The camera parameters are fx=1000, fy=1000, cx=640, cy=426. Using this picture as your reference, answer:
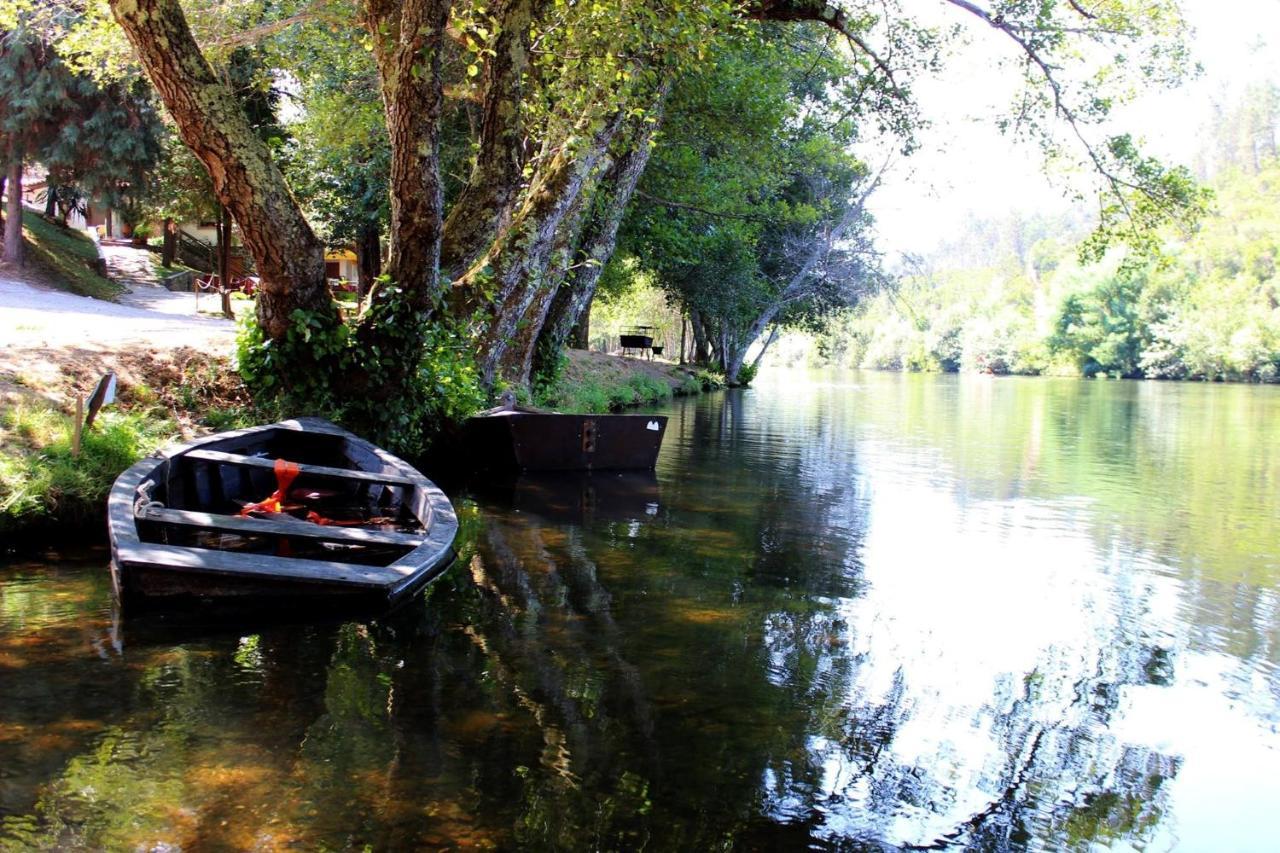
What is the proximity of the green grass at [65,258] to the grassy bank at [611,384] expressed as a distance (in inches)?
487

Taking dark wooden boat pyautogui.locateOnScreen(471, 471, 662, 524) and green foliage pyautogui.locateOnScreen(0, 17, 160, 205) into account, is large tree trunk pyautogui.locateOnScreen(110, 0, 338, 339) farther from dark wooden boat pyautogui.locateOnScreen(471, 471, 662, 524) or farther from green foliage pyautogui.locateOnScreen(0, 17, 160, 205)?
green foliage pyautogui.locateOnScreen(0, 17, 160, 205)

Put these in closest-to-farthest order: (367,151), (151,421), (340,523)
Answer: (340,523) < (151,421) < (367,151)

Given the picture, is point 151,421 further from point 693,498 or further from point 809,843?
point 809,843

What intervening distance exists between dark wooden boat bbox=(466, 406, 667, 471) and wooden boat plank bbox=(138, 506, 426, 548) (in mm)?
5419

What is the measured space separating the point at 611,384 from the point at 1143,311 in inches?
2361

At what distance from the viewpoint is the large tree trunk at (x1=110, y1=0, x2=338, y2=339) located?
761 centimetres

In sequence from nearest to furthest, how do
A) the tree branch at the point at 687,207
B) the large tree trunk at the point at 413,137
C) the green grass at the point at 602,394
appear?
the large tree trunk at the point at 413,137 < the green grass at the point at 602,394 < the tree branch at the point at 687,207

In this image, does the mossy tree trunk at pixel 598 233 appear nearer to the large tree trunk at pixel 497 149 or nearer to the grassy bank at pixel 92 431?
the large tree trunk at pixel 497 149

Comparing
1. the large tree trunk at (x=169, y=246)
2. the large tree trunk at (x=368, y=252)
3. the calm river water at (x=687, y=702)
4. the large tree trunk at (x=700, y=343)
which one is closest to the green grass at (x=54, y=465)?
the calm river water at (x=687, y=702)

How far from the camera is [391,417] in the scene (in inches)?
392

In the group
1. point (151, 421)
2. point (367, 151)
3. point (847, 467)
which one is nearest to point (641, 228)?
point (367, 151)

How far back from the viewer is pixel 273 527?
5.89 metres

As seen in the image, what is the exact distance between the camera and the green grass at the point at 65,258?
25234 millimetres

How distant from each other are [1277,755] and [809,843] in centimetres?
247
